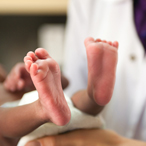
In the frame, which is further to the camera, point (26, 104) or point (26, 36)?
point (26, 36)

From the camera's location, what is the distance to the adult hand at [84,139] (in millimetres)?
254

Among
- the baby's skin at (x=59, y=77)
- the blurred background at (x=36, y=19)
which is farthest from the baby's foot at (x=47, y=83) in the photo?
the blurred background at (x=36, y=19)

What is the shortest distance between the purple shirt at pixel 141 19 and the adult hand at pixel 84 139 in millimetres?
284

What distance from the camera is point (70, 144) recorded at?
0.26 metres

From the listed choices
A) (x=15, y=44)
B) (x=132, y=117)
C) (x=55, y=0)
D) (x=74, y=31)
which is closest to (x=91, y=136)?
(x=132, y=117)

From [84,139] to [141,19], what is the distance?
0.35 metres

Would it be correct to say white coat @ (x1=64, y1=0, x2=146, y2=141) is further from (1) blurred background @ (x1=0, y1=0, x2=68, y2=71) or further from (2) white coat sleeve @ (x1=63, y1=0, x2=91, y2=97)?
(1) blurred background @ (x1=0, y1=0, x2=68, y2=71)

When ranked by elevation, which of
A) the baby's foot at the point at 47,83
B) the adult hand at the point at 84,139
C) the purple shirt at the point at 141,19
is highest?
the purple shirt at the point at 141,19

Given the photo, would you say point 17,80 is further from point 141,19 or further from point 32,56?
point 141,19

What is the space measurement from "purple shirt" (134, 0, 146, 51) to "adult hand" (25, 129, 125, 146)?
11.2 inches

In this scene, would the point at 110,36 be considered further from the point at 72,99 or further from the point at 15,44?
the point at 15,44

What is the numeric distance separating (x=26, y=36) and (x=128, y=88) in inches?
25.9

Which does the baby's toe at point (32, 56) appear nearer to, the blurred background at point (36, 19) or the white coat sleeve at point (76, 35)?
the white coat sleeve at point (76, 35)

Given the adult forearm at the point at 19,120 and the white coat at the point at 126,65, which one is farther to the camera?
the white coat at the point at 126,65
